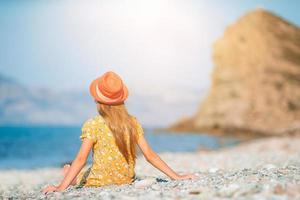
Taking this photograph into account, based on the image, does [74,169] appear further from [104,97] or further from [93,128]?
[104,97]

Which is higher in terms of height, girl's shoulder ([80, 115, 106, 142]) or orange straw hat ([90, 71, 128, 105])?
orange straw hat ([90, 71, 128, 105])

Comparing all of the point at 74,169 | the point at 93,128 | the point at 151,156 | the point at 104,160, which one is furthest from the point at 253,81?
the point at 74,169

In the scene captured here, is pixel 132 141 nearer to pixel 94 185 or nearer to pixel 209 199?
pixel 94 185

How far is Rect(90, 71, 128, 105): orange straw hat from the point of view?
7.15 m

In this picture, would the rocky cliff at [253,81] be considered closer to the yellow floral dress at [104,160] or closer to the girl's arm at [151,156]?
the girl's arm at [151,156]

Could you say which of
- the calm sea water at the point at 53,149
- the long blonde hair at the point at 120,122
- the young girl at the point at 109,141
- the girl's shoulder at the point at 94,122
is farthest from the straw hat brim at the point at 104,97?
the calm sea water at the point at 53,149

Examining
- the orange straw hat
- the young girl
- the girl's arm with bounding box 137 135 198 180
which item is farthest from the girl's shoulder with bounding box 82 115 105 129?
the girl's arm with bounding box 137 135 198 180

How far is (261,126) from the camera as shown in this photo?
68.9 meters

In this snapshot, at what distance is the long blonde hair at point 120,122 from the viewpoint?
7.29 m

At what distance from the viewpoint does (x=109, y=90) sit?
7148mm

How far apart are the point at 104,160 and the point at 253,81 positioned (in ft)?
221

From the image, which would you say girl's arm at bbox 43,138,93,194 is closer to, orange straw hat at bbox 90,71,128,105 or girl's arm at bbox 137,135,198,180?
orange straw hat at bbox 90,71,128,105

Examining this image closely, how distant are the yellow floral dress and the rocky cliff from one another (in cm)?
6069

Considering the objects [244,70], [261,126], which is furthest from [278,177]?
[244,70]
